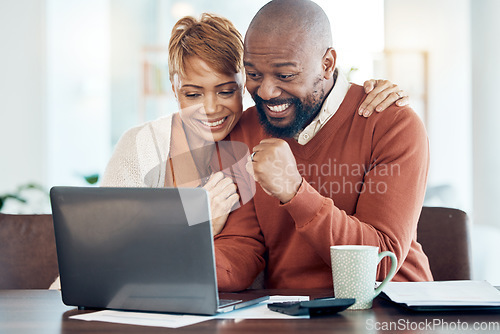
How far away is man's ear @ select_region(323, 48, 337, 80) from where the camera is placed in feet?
5.09

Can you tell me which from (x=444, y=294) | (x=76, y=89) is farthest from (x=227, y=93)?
(x=76, y=89)

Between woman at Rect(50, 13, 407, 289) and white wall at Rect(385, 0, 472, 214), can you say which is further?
white wall at Rect(385, 0, 472, 214)

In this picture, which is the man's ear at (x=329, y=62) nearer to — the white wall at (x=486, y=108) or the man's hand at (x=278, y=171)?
the man's hand at (x=278, y=171)

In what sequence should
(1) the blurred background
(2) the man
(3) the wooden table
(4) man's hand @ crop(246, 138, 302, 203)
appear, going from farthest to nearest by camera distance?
(1) the blurred background < (2) the man < (4) man's hand @ crop(246, 138, 302, 203) < (3) the wooden table

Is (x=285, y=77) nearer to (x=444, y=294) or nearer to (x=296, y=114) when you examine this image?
(x=296, y=114)

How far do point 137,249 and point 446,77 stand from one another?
346 centimetres

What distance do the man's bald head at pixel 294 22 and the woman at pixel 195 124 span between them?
136 mm

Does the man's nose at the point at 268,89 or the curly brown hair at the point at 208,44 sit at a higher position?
the curly brown hair at the point at 208,44

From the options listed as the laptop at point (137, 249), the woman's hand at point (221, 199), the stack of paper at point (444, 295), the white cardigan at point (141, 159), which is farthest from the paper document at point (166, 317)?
the white cardigan at point (141, 159)

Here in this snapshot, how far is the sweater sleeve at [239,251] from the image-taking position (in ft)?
4.18

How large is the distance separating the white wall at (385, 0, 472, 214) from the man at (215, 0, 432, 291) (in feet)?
8.30

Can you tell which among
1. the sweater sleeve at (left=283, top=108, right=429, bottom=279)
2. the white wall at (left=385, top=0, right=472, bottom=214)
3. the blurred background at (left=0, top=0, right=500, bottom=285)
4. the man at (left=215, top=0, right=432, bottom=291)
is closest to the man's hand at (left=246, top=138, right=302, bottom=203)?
the sweater sleeve at (left=283, top=108, right=429, bottom=279)

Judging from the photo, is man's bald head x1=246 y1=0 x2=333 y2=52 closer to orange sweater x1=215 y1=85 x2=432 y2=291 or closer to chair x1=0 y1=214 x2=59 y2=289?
orange sweater x1=215 y1=85 x2=432 y2=291

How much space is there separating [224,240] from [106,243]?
58cm
